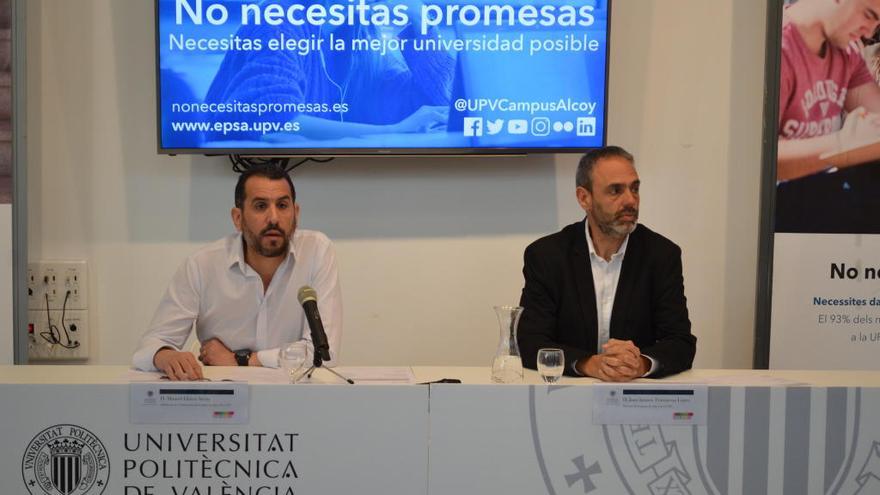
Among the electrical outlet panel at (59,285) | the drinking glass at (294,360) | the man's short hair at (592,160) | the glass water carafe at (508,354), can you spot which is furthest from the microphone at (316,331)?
the electrical outlet panel at (59,285)

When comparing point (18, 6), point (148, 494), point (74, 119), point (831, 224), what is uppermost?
point (18, 6)

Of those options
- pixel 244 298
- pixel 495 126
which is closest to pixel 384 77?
pixel 495 126

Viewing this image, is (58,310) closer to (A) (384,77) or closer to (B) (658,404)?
(A) (384,77)

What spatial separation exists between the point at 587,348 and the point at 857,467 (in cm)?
93

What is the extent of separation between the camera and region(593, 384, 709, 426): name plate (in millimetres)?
2367

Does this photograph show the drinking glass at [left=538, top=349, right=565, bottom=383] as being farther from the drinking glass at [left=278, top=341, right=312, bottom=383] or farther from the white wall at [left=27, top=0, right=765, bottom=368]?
the white wall at [left=27, top=0, right=765, bottom=368]

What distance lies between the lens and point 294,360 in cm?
241

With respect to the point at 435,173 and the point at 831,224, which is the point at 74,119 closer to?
the point at 435,173

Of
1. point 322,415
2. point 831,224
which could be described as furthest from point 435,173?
point 322,415

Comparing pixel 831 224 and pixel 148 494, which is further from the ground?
pixel 831 224

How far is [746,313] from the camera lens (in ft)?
13.8

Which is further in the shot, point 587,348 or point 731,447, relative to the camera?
point 587,348

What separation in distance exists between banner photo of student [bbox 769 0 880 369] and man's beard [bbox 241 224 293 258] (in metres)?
2.01

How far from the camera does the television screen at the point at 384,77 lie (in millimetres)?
3846
